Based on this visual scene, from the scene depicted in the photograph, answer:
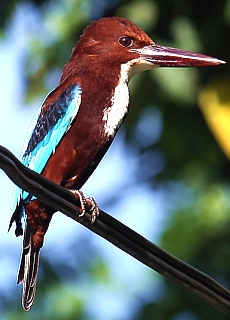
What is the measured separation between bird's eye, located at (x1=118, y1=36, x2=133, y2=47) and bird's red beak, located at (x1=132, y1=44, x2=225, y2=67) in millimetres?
47

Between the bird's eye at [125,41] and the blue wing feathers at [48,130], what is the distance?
36 cm

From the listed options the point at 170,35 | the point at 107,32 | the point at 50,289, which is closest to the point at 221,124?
the point at 170,35

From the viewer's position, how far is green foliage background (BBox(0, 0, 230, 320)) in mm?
5727

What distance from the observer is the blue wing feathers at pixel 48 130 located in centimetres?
433

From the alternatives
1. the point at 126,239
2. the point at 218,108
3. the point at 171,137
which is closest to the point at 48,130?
the point at 126,239

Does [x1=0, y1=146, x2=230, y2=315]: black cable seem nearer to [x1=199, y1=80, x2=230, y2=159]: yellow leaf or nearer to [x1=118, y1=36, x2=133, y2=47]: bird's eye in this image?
[x1=118, y1=36, x2=133, y2=47]: bird's eye

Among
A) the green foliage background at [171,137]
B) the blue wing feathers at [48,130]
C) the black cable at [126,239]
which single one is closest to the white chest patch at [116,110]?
the blue wing feathers at [48,130]

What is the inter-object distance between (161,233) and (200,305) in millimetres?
457

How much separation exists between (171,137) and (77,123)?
79.1 inches

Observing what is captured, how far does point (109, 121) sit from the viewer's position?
14.2 ft

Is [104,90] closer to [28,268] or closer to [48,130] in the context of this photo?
[48,130]

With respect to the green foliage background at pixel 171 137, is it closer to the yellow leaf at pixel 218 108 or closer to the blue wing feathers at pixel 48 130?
the yellow leaf at pixel 218 108

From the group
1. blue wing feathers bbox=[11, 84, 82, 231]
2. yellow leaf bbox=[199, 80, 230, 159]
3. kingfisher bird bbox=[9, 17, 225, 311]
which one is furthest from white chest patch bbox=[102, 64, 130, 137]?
yellow leaf bbox=[199, 80, 230, 159]

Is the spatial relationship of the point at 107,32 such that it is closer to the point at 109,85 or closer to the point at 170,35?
the point at 109,85
